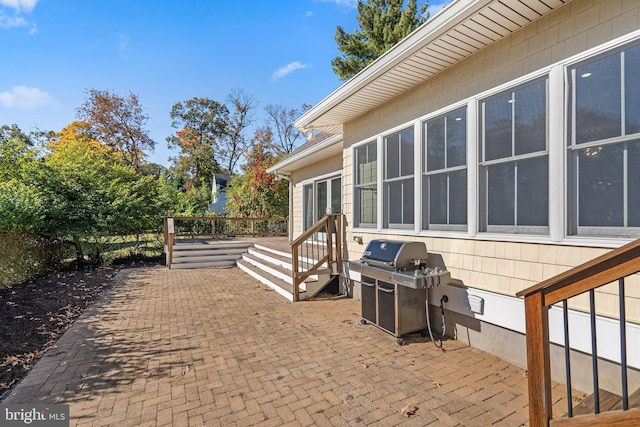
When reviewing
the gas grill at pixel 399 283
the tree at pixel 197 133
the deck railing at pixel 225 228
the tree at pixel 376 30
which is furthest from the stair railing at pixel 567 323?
the tree at pixel 197 133

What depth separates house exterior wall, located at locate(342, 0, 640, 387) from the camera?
260 centimetres

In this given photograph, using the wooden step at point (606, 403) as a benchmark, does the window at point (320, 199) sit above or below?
above

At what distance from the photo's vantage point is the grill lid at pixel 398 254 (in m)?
3.96

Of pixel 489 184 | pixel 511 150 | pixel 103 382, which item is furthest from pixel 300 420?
pixel 511 150

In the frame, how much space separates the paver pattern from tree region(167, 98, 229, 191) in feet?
87.1

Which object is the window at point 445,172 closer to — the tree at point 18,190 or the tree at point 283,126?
the tree at point 18,190

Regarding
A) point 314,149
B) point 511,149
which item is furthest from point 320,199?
point 511,149

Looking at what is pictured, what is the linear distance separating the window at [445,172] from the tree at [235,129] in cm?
2684

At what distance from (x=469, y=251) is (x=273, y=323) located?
296 cm

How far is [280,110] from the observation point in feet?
89.9

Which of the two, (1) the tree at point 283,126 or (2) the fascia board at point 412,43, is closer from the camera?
(2) the fascia board at point 412,43

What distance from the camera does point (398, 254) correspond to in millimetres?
3965

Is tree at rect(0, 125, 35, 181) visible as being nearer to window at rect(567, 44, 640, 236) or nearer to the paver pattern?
the paver pattern

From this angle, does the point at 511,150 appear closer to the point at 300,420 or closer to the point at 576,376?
the point at 576,376
